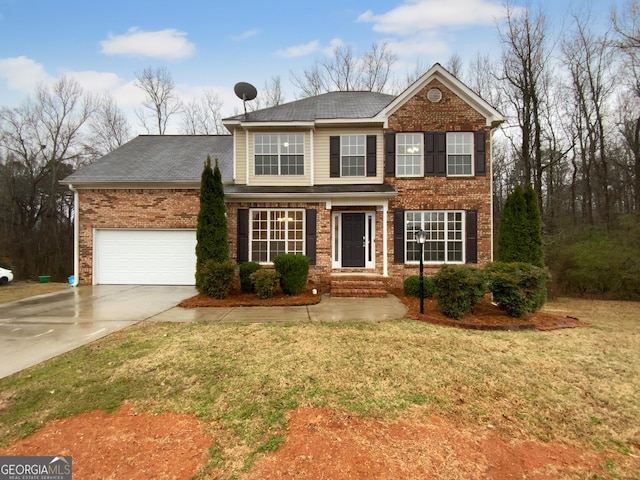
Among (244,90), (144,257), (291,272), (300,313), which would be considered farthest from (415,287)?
(144,257)

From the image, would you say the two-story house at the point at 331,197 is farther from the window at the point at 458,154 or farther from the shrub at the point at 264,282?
the shrub at the point at 264,282

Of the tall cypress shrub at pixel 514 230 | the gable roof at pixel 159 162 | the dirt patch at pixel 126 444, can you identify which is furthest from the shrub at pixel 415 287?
the dirt patch at pixel 126 444

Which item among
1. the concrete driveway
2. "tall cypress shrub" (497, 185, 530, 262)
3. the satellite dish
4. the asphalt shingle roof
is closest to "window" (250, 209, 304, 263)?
the concrete driveway

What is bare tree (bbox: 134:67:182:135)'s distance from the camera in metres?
22.6

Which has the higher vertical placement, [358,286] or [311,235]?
[311,235]

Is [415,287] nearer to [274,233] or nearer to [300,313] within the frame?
[300,313]

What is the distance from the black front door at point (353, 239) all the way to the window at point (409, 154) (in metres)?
2.13

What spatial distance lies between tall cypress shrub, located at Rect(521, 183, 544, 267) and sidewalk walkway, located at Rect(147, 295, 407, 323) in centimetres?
385

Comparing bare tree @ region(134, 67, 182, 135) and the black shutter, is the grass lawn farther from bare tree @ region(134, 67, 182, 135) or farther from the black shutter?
bare tree @ region(134, 67, 182, 135)

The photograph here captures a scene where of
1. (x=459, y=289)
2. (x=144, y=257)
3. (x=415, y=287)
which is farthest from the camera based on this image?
(x=144, y=257)

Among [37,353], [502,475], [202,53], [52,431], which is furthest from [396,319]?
[202,53]

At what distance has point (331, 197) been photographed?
32.4ft

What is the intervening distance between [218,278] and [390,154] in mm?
6854

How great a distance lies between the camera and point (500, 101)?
49.8 ft
